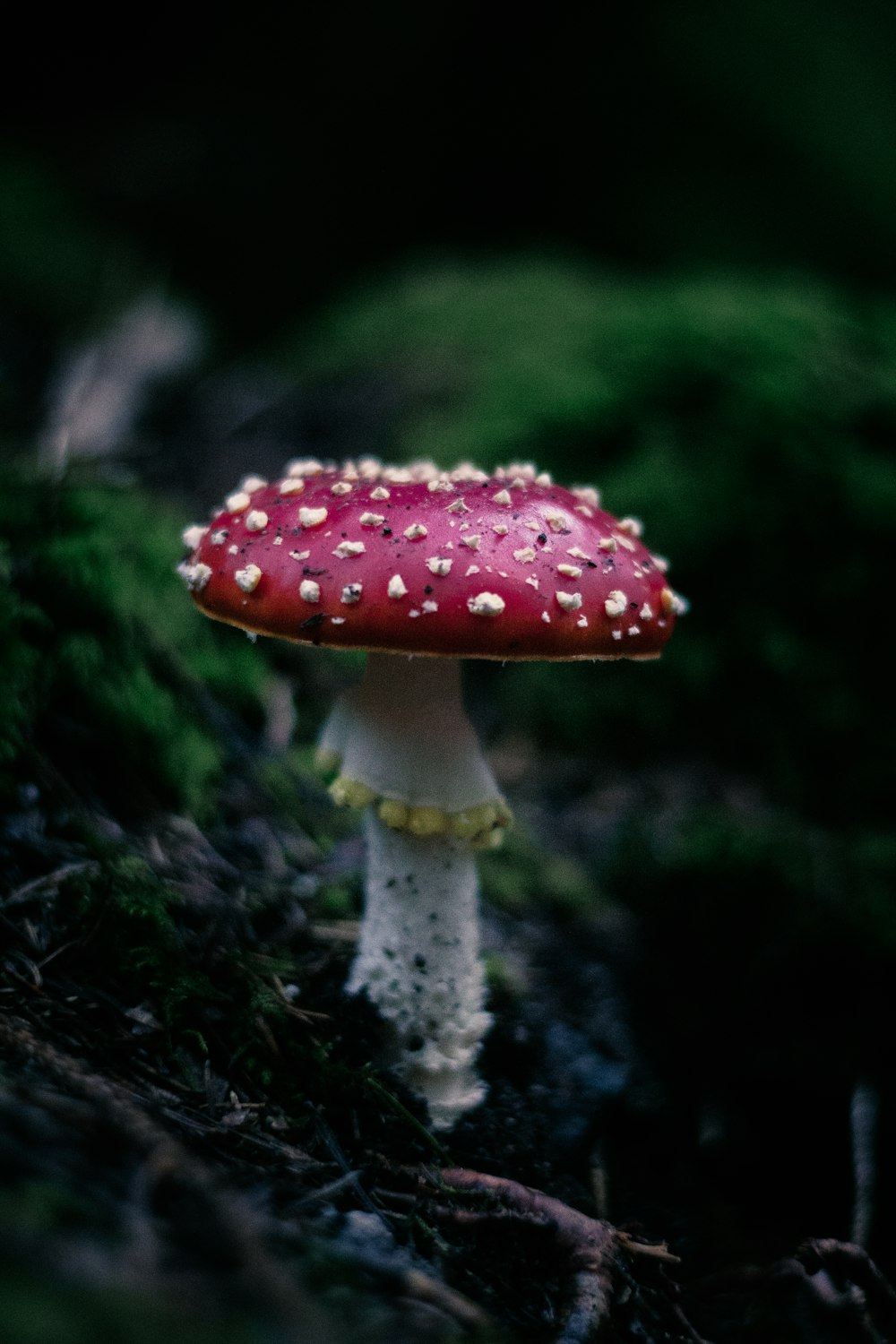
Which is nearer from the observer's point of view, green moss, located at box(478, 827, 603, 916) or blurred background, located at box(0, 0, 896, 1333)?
blurred background, located at box(0, 0, 896, 1333)

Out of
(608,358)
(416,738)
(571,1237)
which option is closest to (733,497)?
(608,358)

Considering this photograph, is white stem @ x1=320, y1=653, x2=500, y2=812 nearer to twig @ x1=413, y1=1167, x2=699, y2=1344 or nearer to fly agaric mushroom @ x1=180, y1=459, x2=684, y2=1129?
fly agaric mushroom @ x1=180, y1=459, x2=684, y2=1129

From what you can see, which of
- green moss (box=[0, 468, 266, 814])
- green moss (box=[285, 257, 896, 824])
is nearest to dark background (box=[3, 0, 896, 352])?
green moss (box=[285, 257, 896, 824])

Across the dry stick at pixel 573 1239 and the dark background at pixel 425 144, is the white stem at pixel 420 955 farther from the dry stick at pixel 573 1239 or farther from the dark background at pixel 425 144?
the dark background at pixel 425 144

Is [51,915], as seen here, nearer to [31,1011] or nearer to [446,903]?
[31,1011]

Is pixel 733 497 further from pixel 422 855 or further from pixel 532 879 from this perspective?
pixel 422 855

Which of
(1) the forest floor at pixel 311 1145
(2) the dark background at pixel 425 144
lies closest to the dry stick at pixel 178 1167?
(1) the forest floor at pixel 311 1145

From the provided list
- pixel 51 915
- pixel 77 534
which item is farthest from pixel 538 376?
pixel 51 915
